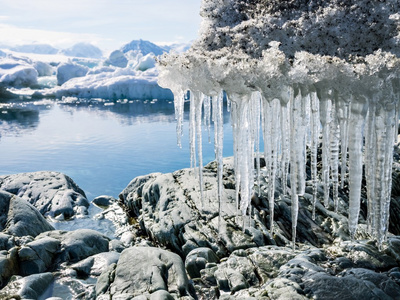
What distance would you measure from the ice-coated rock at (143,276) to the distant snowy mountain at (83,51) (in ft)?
351

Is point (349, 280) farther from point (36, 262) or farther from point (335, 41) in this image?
point (36, 262)

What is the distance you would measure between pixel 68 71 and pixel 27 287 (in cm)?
5242

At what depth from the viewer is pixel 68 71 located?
53031 millimetres

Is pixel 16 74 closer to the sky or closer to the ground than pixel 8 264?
closer to the sky

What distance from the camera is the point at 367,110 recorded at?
3350 millimetres

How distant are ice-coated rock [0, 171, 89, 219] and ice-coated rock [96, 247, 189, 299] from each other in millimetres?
6505

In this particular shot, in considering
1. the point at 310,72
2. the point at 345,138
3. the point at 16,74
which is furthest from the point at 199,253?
the point at 16,74

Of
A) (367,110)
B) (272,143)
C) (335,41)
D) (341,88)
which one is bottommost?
(272,143)

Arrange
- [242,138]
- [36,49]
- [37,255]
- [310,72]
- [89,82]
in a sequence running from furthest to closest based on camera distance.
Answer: [36,49], [89,82], [37,255], [242,138], [310,72]

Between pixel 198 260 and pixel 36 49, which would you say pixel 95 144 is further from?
pixel 36 49

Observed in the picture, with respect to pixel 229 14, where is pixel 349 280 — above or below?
below

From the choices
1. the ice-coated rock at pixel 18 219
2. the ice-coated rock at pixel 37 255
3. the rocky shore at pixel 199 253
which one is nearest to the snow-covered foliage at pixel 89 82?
the ice-coated rock at pixel 18 219

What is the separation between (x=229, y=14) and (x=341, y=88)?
1.90 m

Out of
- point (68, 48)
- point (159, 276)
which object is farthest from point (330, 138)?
point (68, 48)
